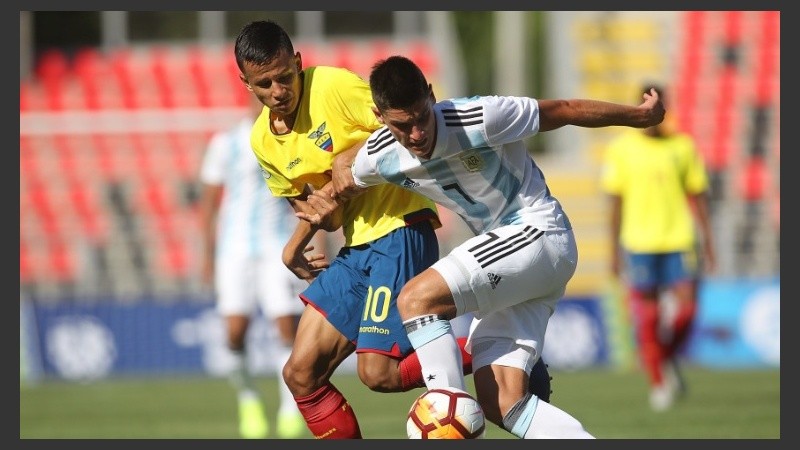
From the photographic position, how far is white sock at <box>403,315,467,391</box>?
563 centimetres

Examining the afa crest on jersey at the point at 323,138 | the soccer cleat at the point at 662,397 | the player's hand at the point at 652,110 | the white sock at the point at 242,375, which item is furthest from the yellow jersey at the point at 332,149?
the soccer cleat at the point at 662,397

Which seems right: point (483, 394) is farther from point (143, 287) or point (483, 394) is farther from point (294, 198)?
point (143, 287)

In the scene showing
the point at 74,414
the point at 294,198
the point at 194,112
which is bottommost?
the point at 74,414

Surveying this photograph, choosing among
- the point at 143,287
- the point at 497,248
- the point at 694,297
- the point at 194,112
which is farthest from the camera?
the point at 194,112

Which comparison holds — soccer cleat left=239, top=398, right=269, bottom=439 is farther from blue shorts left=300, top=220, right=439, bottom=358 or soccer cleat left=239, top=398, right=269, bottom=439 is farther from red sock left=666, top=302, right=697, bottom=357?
red sock left=666, top=302, right=697, bottom=357

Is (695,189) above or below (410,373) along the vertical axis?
above

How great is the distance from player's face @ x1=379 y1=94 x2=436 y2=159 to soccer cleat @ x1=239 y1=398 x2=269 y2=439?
4383 millimetres

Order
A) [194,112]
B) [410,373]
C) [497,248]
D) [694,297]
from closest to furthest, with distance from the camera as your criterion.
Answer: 1. [497,248]
2. [410,373]
3. [694,297]
4. [194,112]

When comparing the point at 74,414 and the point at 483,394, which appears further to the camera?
the point at 74,414

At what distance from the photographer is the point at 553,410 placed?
5.75 m

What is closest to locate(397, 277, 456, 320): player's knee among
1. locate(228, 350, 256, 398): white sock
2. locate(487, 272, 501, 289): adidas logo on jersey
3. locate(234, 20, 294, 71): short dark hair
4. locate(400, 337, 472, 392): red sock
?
locate(487, 272, 501, 289): adidas logo on jersey

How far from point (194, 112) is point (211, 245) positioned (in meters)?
8.54

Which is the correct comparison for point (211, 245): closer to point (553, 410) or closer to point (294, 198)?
point (294, 198)

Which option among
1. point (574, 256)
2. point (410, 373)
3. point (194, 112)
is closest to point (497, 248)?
point (574, 256)
